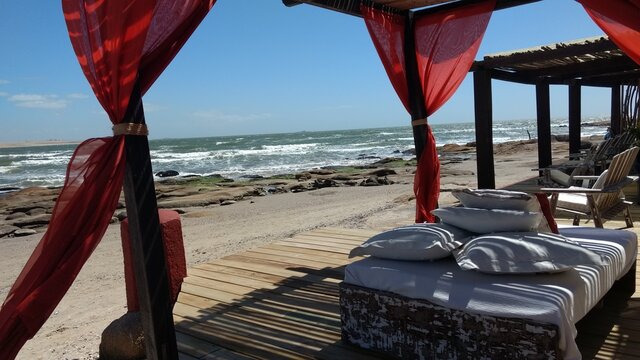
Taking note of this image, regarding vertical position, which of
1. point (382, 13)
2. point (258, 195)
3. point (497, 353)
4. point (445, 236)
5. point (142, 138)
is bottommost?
point (258, 195)

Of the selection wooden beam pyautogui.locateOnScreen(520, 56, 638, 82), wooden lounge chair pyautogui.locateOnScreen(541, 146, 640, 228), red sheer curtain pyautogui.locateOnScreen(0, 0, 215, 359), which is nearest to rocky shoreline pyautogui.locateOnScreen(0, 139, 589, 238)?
wooden beam pyautogui.locateOnScreen(520, 56, 638, 82)

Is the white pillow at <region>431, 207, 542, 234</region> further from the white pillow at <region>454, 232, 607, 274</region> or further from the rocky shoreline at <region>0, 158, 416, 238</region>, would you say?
the rocky shoreline at <region>0, 158, 416, 238</region>

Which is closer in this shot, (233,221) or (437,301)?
(437,301)

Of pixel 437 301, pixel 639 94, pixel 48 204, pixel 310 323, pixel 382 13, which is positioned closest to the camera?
pixel 437 301

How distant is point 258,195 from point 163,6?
37.6ft

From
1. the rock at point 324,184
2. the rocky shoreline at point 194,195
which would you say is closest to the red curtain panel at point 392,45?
the rocky shoreline at point 194,195

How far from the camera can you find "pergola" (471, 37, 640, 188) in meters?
5.23

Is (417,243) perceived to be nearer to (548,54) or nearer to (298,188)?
(548,54)

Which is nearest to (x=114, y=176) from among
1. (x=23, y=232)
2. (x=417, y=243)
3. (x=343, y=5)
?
(x=417, y=243)

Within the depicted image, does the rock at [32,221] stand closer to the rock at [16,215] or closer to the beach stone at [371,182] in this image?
the rock at [16,215]

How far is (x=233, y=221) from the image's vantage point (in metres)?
9.27

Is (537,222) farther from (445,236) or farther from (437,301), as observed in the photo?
(437,301)

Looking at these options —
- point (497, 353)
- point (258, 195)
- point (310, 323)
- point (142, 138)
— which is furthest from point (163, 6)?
point (258, 195)

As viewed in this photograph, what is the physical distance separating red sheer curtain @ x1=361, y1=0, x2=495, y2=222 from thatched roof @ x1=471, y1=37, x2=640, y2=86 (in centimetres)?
167
